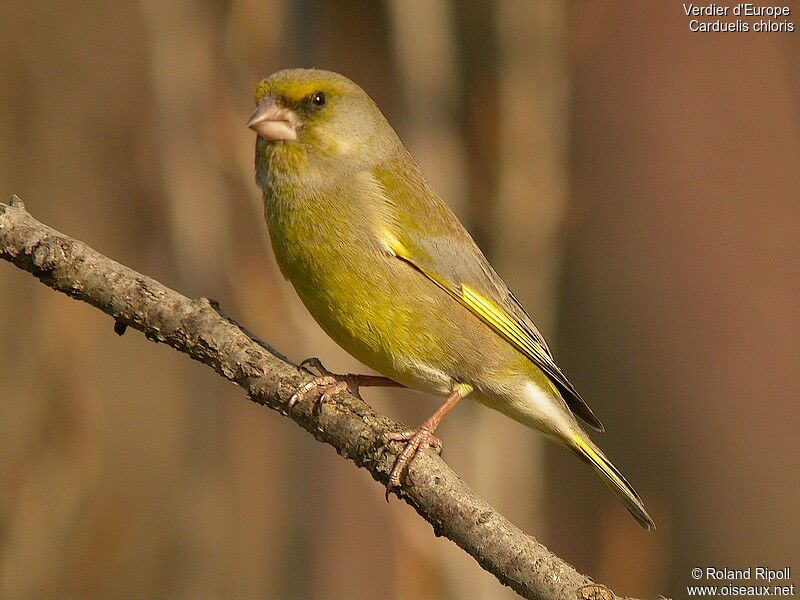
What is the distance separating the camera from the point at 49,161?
809 centimetres

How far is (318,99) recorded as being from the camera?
4176mm

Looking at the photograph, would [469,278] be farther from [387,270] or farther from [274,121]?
[274,121]

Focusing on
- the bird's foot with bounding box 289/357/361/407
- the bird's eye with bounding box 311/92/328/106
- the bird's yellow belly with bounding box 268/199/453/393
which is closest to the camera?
the bird's foot with bounding box 289/357/361/407

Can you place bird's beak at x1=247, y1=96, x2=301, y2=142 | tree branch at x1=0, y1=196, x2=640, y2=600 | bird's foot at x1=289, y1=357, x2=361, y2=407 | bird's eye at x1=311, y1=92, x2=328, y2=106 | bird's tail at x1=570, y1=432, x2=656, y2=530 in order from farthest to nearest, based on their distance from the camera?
bird's tail at x1=570, y1=432, x2=656, y2=530 → bird's eye at x1=311, y1=92, x2=328, y2=106 → bird's beak at x1=247, y1=96, x2=301, y2=142 → bird's foot at x1=289, y1=357, x2=361, y2=407 → tree branch at x1=0, y1=196, x2=640, y2=600

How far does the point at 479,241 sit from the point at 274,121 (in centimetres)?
359

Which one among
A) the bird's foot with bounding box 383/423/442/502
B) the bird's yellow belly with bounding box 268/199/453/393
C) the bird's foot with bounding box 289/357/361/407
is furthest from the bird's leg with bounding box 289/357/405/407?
the bird's foot with bounding box 383/423/442/502

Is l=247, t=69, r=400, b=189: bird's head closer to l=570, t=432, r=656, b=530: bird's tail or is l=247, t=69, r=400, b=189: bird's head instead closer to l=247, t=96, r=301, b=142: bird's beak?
l=247, t=96, r=301, b=142: bird's beak

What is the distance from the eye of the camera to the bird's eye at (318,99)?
13.6ft

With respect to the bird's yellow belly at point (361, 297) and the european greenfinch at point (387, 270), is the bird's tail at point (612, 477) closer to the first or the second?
the european greenfinch at point (387, 270)

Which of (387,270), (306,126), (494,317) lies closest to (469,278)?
(494,317)

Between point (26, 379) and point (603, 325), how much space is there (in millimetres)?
5472

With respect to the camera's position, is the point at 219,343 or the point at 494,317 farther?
the point at 494,317

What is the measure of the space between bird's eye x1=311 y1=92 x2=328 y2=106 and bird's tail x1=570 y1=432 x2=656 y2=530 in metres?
1.70

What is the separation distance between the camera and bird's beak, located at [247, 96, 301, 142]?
4043 millimetres
